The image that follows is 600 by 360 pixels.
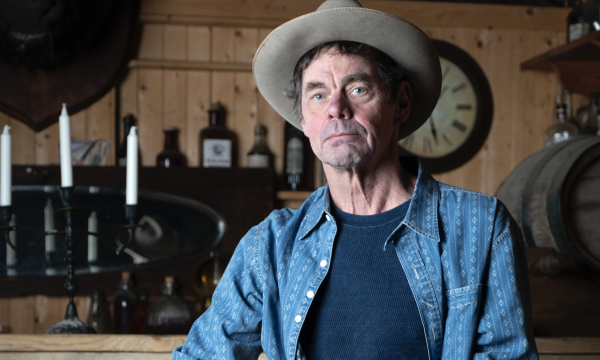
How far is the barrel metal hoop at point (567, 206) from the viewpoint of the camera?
1658 mm

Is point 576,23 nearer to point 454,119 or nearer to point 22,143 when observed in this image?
point 454,119

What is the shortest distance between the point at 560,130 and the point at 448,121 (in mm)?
491

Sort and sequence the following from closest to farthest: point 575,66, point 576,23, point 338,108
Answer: point 338,108 → point 576,23 → point 575,66

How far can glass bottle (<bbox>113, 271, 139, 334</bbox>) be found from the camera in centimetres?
207

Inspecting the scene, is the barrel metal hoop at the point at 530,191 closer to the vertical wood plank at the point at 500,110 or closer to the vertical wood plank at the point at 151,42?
the vertical wood plank at the point at 500,110

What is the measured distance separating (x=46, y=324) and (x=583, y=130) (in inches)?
98.6

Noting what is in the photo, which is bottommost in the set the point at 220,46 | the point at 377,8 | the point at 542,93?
the point at 542,93

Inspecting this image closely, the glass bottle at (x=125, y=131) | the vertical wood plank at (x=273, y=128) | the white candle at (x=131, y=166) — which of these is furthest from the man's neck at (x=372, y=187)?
the glass bottle at (x=125, y=131)

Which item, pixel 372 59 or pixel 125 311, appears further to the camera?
pixel 125 311

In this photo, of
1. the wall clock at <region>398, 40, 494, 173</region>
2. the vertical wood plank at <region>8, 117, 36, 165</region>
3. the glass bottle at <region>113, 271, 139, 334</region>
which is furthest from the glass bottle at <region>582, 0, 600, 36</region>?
the vertical wood plank at <region>8, 117, 36, 165</region>

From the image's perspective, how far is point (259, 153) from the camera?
2.50 meters

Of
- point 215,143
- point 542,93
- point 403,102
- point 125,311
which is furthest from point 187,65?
point 542,93

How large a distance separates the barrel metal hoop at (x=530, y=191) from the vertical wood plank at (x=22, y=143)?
200 centimetres

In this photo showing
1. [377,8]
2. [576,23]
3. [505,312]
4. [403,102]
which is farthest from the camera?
[377,8]
